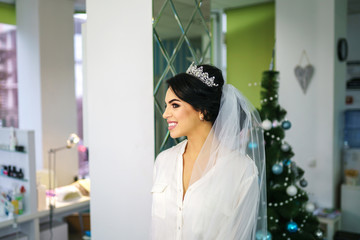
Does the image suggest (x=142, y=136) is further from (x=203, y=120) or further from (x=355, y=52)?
(x=355, y=52)

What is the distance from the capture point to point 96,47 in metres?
2.31

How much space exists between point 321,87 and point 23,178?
11.2 ft

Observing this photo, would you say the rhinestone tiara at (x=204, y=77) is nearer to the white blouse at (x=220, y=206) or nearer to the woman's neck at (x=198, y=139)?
the woman's neck at (x=198, y=139)

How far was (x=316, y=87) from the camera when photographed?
411 centimetres

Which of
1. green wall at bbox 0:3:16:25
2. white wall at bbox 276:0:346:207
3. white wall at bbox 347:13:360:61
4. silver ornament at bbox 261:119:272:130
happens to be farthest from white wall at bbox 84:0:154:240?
white wall at bbox 347:13:360:61

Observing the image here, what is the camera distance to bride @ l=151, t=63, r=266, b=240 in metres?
1.60

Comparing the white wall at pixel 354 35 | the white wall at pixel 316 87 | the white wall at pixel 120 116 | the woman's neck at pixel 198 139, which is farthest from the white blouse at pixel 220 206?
the white wall at pixel 354 35

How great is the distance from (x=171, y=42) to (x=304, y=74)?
2.58m

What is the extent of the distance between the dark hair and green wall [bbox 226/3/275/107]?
12.0 feet

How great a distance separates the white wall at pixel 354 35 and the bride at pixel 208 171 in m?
4.48

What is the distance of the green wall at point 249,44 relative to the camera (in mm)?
5148

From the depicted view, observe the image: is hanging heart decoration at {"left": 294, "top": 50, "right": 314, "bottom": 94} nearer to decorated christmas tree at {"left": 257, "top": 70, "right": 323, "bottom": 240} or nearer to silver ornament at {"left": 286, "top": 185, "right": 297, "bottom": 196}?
decorated christmas tree at {"left": 257, "top": 70, "right": 323, "bottom": 240}

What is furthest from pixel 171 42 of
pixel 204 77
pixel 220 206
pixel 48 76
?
pixel 48 76

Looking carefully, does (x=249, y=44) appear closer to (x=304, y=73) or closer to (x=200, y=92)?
(x=304, y=73)
